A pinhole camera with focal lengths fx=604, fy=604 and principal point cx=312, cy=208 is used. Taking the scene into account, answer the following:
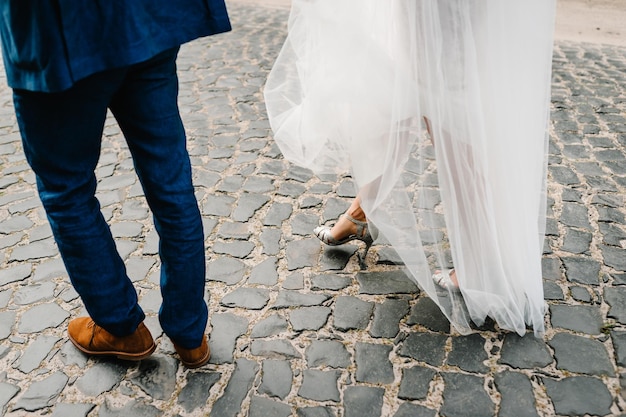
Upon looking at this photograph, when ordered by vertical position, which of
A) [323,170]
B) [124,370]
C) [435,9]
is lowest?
[124,370]

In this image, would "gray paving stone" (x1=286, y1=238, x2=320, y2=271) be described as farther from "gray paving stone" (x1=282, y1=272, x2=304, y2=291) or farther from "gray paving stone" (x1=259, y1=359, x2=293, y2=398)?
"gray paving stone" (x1=259, y1=359, x2=293, y2=398)

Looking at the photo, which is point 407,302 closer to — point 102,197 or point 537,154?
point 537,154

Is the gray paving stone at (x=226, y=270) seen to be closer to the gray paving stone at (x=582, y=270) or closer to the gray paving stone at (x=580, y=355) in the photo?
the gray paving stone at (x=580, y=355)

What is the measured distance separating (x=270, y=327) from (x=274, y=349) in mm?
134

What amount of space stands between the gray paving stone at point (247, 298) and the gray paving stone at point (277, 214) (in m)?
0.59

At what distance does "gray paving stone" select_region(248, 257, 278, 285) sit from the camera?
2.78m

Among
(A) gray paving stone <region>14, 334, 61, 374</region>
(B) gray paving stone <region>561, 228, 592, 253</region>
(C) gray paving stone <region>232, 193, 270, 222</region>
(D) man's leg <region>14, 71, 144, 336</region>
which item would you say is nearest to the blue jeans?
(D) man's leg <region>14, 71, 144, 336</region>

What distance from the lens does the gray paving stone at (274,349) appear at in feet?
7.73

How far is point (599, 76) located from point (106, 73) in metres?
4.92

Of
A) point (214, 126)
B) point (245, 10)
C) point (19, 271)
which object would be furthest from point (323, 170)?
point (245, 10)

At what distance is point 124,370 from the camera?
90.5 inches

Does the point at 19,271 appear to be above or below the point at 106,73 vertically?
below

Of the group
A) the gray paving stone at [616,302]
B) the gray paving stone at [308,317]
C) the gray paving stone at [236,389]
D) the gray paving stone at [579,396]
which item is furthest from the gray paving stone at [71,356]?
the gray paving stone at [616,302]

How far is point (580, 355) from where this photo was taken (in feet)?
7.55
